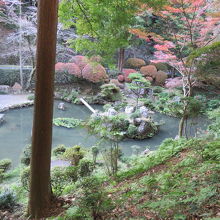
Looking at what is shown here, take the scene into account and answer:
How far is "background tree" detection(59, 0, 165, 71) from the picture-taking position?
11.4ft

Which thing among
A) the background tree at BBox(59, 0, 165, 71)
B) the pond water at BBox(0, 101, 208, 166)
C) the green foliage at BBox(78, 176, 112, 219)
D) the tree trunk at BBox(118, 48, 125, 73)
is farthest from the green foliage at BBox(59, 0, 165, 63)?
the tree trunk at BBox(118, 48, 125, 73)

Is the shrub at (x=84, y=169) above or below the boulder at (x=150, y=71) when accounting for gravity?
below

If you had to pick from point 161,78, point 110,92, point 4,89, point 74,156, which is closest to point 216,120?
point 74,156

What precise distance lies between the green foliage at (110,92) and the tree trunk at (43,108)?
417 inches

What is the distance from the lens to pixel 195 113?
199 inches

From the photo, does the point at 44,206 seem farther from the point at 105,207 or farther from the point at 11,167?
the point at 11,167

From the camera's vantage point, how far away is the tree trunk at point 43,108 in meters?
2.53

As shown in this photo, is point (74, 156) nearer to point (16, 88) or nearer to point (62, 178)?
point (62, 178)

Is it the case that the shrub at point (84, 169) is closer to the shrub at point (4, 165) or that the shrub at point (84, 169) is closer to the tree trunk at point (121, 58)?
the shrub at point (4, 165)

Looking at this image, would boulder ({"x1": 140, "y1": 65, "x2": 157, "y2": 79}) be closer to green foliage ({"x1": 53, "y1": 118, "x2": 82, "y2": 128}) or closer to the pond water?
the pond water

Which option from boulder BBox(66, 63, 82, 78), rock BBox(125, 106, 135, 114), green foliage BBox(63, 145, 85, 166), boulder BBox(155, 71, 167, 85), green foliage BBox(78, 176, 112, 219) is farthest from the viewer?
boulder BBox(155, 71, 167, 85)

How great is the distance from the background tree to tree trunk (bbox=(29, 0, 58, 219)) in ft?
3.17

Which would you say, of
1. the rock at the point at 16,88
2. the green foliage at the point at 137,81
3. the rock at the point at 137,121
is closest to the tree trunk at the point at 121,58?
the green foliage at the point at 137,81

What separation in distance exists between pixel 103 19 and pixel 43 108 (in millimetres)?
1932
